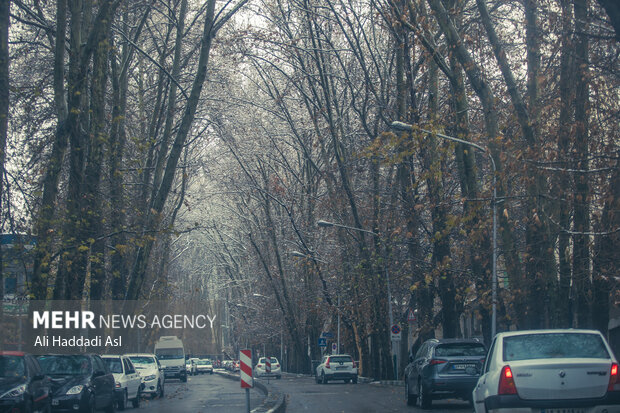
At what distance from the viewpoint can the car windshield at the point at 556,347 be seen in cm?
1050

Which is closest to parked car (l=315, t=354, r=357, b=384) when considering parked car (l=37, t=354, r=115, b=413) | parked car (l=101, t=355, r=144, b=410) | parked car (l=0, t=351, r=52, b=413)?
parked car (l=101, t=355, r=144, b=410)

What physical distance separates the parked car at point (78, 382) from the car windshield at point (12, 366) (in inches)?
98.5

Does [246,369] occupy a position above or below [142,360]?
above

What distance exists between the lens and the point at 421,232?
3078cm

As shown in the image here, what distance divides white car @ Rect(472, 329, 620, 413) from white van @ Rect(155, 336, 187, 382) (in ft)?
143

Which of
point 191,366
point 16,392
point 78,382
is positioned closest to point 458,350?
point 78,382

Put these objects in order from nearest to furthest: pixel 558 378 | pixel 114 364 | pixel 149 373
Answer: pixel 558 378, pixel 114 364, pixel 149 373

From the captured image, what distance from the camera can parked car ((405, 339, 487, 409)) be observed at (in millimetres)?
18422

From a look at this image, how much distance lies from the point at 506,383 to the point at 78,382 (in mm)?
10205

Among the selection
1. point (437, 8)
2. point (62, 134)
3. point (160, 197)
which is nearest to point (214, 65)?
point (160, 197)

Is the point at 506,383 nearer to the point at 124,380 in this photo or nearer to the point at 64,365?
the point at 64,365

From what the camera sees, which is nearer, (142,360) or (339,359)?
(142,360)

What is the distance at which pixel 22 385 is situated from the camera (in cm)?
1351

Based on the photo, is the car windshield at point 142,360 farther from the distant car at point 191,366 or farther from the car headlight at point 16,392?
the distant car at point 191,366
